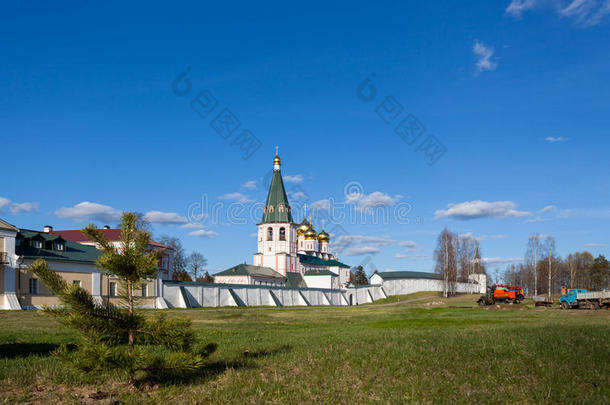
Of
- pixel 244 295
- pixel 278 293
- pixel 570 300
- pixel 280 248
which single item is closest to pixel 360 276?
pixel 280 248

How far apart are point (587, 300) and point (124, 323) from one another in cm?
3984

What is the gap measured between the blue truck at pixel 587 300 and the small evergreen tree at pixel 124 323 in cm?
3777

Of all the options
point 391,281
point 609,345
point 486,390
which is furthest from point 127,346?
point 391,281

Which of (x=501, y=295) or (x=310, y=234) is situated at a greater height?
(x=310, y=234)

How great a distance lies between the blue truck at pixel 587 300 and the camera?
1468 inches

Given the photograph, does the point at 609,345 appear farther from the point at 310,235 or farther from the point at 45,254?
the point at 310,235

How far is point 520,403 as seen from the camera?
7.91m

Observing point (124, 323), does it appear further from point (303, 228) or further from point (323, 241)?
point (323, 241)

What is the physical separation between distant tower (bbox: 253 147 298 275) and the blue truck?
184 feet

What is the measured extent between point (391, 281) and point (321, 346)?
87.2 meters

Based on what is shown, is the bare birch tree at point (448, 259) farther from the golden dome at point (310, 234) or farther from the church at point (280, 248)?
the golden dome at point (310, 234)

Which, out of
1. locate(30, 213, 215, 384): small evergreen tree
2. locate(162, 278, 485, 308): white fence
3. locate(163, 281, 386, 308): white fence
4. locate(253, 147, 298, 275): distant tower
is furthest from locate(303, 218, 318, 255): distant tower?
locate(30, 213, 215, 384): small evergreen tree

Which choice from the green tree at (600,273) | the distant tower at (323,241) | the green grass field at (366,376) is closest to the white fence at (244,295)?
the distant tower at (323,241)

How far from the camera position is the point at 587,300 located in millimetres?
38500
